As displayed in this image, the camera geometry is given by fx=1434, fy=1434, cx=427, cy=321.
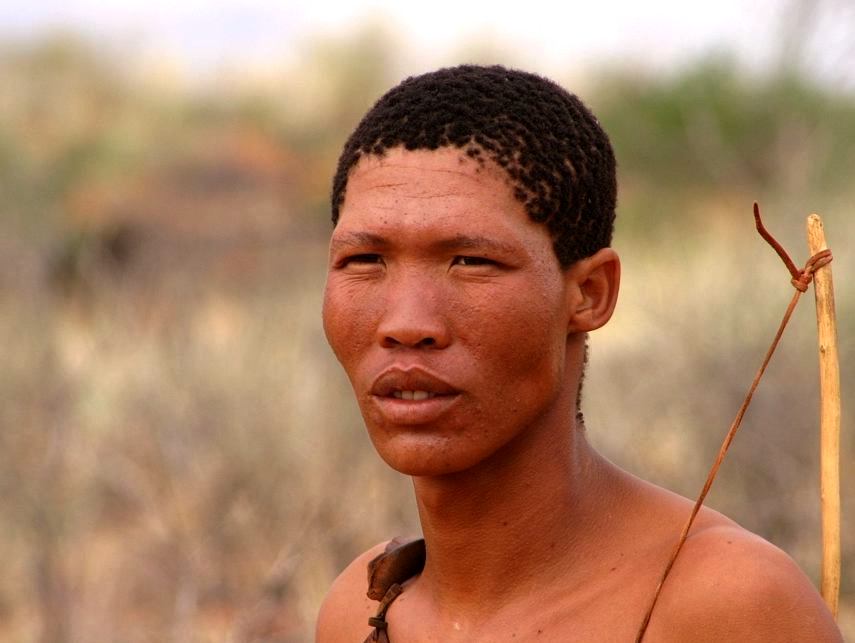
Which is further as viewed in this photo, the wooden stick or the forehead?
the wooden stick

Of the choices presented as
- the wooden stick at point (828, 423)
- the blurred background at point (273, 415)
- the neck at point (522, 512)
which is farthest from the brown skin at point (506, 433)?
the blurred background at point (273, 415)

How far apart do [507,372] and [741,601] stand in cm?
55

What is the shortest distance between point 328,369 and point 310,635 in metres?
2.71

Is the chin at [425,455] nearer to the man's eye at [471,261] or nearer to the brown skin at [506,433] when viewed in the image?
the brown skin at [506,433]

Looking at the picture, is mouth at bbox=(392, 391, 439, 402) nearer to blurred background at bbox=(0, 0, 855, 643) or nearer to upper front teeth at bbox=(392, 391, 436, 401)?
upper front teeth at bbox=(392, 391, 436, 401)

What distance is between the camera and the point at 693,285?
31.6 feet

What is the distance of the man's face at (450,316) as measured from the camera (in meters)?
2.46

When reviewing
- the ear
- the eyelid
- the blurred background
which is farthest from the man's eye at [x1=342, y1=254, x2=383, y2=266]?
the blurred background

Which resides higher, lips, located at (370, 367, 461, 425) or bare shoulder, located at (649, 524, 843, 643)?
lips, located at (370, 367, 461, 425)

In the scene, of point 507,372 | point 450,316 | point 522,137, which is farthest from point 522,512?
point 522,137

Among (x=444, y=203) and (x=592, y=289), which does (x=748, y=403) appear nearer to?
(x=592, y=289)

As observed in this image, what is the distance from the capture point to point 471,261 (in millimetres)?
2504

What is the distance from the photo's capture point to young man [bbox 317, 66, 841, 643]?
2.45 m

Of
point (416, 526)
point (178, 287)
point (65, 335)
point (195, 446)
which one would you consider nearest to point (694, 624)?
point (416, 526)
